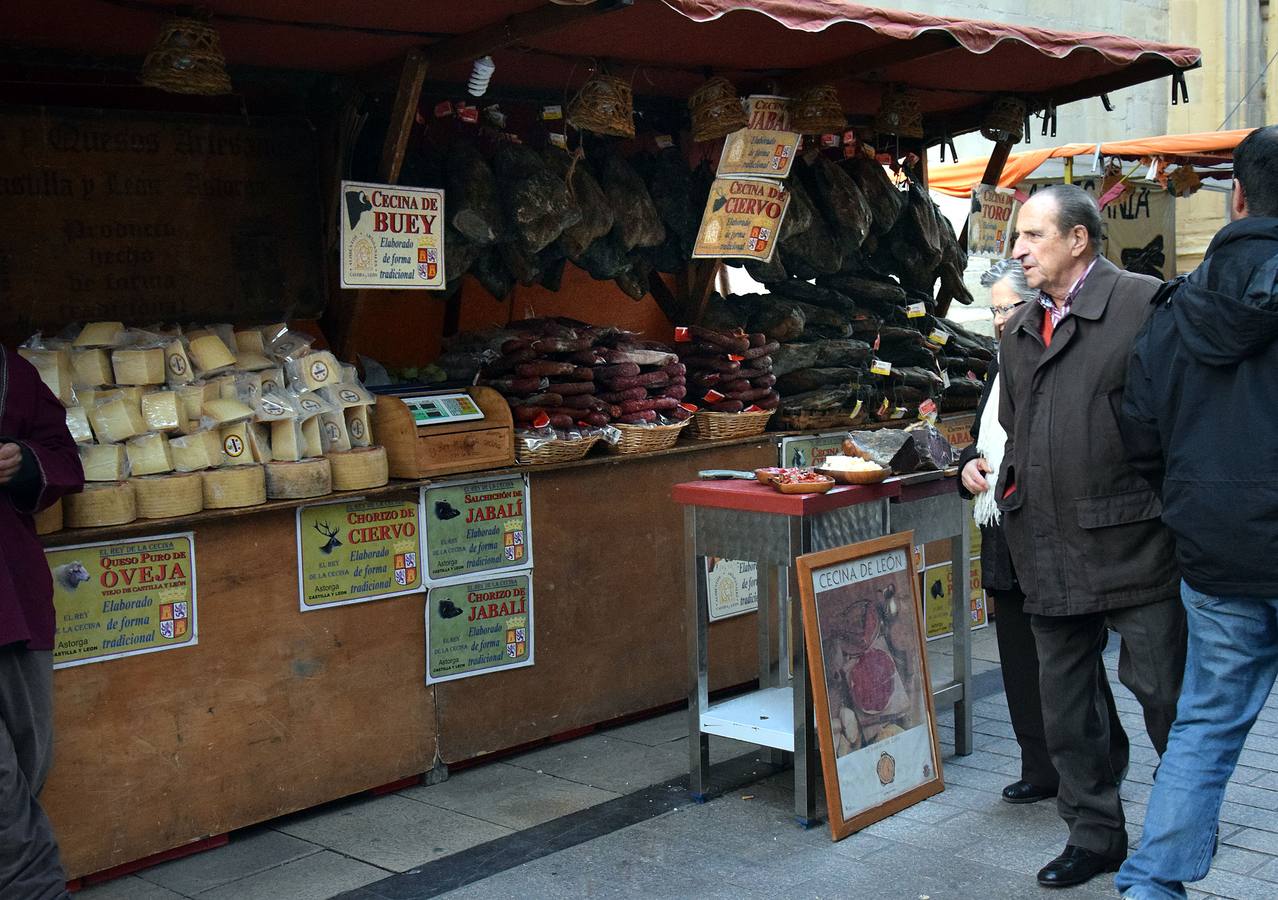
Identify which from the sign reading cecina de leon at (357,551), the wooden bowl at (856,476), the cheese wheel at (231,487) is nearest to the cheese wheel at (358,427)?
the sign reading cecina de leon at (357,551)

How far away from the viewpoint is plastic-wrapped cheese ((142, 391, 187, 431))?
4.15 metres

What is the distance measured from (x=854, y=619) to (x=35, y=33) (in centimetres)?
333

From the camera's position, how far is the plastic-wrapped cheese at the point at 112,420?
4043mm

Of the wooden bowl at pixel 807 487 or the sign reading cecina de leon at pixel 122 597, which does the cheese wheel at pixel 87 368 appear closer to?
the sign reading cecina de leon at pixel 122 597

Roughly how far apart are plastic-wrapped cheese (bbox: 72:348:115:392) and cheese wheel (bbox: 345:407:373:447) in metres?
0.85

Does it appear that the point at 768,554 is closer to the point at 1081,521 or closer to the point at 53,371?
the point at 1081,521

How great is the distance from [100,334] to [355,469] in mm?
926

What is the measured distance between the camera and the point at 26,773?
345 centimetres

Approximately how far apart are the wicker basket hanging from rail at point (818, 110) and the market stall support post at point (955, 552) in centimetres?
188

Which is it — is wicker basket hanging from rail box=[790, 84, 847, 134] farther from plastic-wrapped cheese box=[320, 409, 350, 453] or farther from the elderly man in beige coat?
plastic-wrapped cheese box=[320, 409, 350, 453]

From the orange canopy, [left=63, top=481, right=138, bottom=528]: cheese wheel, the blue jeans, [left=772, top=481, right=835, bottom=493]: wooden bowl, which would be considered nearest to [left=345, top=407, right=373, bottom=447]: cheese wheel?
[left=63, top=481, right=138, bottom=528]: cheese wheel

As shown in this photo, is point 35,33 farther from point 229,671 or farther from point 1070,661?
point 1070,661

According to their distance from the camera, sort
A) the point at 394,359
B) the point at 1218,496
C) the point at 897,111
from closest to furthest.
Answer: the point at 1218,496
the point at 394,359
the point at 897,111

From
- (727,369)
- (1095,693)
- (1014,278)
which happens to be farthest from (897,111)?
(1095,693)
